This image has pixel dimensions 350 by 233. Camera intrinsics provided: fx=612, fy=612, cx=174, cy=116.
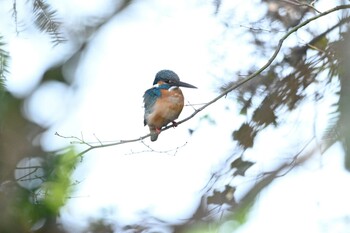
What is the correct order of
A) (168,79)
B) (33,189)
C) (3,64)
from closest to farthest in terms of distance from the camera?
(3,64) < (33,189) < (168,79)

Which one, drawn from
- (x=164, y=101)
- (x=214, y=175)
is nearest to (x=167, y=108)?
(x=164, y=101)

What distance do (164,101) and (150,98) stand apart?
0.26 feet

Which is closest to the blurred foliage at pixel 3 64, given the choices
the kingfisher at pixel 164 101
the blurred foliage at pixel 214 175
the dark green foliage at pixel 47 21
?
the blurred foliage at pixel 214 175

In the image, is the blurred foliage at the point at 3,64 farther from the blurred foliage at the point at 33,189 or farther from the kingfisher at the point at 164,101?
the kingfisher at the point at 164,101

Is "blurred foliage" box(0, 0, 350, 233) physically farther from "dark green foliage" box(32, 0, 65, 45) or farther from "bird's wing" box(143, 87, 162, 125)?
"bird's wing" box(143, 87, 162, 125)

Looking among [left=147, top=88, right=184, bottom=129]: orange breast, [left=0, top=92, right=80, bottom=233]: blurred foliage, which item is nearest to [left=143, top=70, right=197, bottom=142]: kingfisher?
[left=147, top=88, right=184, bottom=129]: orange breast

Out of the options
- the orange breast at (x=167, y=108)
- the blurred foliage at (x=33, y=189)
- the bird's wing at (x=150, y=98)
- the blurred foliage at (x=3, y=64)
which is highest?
the bird's wing at (x=150, y=98)

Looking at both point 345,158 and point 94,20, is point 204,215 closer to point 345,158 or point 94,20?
point 345,158

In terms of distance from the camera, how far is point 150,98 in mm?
2209

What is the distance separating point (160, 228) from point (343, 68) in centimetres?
46

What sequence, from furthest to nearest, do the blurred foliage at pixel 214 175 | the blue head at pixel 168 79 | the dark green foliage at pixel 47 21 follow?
the blue head at pixel 168 79, the dark green foliage at pixel 47 21, the blurred foliage at pixel 214 175

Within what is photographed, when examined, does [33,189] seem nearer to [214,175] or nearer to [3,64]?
[3,64]

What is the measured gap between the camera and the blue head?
6.95ft

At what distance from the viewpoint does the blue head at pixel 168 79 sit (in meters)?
2.12
